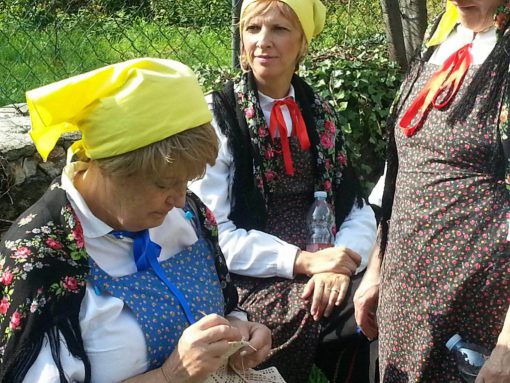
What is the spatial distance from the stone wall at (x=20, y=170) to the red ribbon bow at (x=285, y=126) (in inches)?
41.5

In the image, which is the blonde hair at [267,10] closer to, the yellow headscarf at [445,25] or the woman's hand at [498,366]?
the yellow headscarf at [445,25]

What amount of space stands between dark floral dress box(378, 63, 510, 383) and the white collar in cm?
93

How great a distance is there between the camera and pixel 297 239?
3.25 meters

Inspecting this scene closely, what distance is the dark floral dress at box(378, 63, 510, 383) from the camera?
222 centimetres

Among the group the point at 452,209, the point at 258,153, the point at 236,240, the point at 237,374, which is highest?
the point at 452,209

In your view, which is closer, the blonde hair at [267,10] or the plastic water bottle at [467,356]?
the plastic water bottle at [467,356]

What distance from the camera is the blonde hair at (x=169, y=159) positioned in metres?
1.92

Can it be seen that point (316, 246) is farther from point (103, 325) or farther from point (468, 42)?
point (103, 325)

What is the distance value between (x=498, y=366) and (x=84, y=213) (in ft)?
3.82

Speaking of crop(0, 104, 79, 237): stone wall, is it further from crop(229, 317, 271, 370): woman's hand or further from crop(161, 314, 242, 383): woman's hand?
crop(161, 314, 242, 383): woman's hand

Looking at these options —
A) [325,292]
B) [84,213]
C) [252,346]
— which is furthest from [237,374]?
[325,292]

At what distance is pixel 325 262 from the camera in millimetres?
3088

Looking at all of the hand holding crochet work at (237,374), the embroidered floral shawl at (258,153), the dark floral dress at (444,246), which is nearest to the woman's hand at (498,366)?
the dark floral dress at (444,246)

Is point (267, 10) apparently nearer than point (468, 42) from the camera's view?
No
